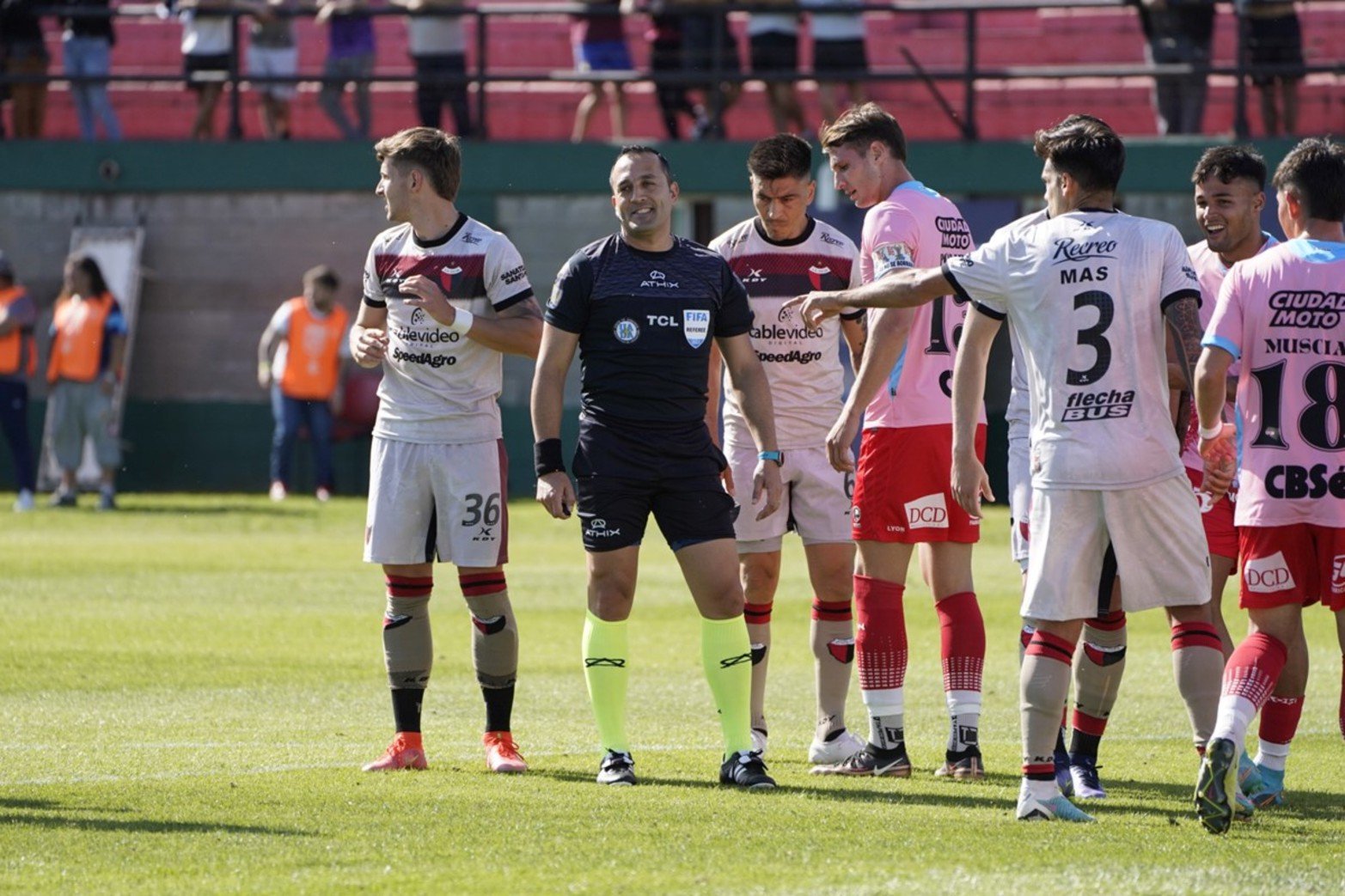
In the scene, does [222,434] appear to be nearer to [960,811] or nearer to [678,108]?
[678,108]

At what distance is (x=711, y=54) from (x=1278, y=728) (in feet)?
53.4

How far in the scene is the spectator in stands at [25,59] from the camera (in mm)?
24141

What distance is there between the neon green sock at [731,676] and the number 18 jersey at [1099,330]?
1460mm

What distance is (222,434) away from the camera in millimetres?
24719

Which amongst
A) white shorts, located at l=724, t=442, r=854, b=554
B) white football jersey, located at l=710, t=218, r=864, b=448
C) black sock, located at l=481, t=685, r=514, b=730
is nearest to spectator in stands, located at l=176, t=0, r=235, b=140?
white football jersey, located at l=710, t=218, r=864, b=448

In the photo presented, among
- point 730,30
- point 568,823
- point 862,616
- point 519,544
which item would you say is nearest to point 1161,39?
point 730,30

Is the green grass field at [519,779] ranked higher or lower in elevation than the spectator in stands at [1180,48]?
lower

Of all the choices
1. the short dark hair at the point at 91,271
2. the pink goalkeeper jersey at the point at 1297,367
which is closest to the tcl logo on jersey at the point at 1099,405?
the pink goalkeeper jersey at the point at 1297,367

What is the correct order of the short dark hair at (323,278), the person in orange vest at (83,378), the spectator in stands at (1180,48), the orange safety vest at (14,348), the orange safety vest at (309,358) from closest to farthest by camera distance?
1. the orange safety vest at (14,348)
2. the person in orange vest at (83,378)
3. the spectator in stands at (1180,48)
4. the orange safety vest at (309,358)
5. the short dark hair at (323,278)

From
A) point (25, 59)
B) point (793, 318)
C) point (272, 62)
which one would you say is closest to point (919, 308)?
point (793, 318)

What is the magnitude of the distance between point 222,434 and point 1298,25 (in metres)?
12.9

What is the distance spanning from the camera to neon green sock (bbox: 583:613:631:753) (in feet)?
24.8

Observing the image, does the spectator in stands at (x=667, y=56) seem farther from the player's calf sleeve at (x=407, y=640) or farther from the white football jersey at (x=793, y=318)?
the player's calf sleeve at (x=407, y=640)

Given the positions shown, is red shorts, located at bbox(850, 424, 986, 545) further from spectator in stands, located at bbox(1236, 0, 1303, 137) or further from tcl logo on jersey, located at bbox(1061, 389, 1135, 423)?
spectator in stands, located at bbox(1236, 0, 1303, 137)
